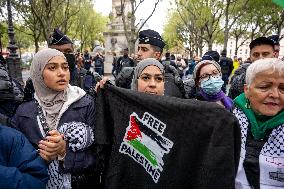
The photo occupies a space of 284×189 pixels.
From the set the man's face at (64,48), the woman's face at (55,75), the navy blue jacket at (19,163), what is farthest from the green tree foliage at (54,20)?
the navy blue jacket at (19,163)

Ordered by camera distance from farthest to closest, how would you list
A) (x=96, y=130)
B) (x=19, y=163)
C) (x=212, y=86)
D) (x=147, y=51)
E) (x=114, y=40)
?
(x=114, y=40) < (x=147, y=51) < (x=212, y=86) < (x=96, y=130) < (x=19, y=163)

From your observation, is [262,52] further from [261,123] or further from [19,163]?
[19,163]

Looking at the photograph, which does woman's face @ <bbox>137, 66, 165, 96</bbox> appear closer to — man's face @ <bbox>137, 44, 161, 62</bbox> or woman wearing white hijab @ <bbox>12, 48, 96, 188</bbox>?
woman wearing white hijab @ <bbox>12, 48, 96, 188</bbox>

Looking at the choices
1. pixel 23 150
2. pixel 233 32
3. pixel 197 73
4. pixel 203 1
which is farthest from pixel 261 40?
pixel 233 32

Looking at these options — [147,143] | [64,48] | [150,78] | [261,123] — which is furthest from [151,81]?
[64,48]

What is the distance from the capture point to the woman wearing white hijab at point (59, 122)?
2135 mm

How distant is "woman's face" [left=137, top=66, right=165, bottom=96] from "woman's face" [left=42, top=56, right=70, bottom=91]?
606mm

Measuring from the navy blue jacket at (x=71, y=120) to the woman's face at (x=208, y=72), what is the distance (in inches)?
57.6

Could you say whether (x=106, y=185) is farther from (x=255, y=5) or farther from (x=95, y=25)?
(x=95, y=25)

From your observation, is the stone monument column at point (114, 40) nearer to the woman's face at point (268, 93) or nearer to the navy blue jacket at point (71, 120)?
the navy blue jacket at point (71, 120)

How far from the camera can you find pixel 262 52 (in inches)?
175

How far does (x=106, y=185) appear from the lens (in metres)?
2.23

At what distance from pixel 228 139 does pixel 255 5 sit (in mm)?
25155

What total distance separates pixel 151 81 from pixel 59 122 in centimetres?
82
